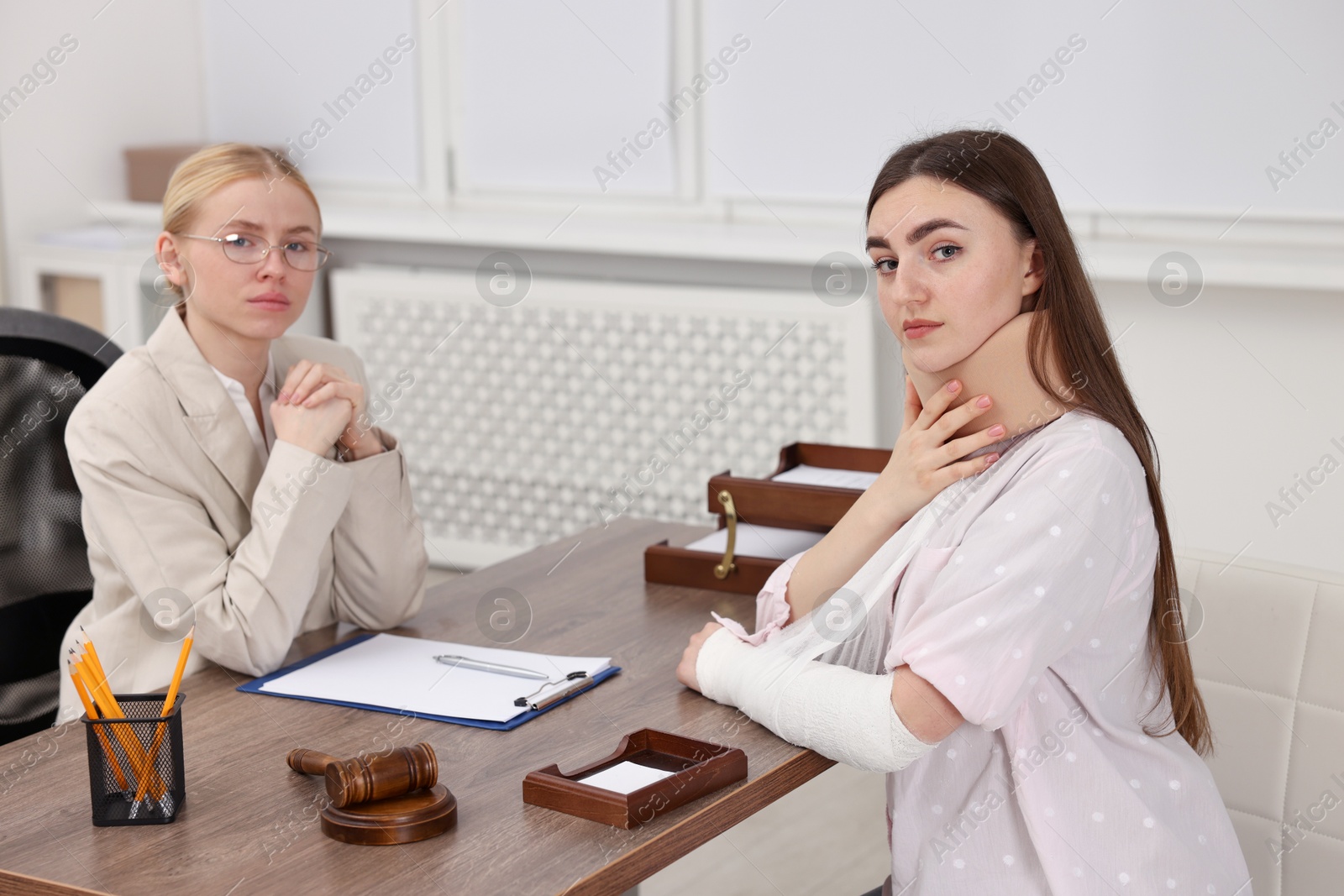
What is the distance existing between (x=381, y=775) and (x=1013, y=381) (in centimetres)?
71

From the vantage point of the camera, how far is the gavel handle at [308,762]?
1.29 metres

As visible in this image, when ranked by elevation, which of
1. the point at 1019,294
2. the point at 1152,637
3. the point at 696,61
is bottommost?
the point at 1152,637

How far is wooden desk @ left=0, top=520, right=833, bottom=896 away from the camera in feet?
Result: 3.68

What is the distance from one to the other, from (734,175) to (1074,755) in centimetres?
237

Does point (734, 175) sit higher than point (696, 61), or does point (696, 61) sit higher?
point (696, 61)

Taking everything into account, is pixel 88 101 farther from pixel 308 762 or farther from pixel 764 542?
pixel 308 762

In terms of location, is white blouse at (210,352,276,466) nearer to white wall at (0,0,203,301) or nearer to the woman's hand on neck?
the woman's hand on neck

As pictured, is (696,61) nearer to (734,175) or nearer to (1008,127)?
(734,175)

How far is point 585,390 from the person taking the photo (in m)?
3.76

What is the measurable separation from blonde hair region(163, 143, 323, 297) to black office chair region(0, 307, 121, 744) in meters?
0.18

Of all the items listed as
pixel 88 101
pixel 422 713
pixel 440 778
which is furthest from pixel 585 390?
pixel 440 778

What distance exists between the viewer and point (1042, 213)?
4.63ft

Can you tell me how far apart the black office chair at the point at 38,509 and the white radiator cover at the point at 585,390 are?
6.00 ft

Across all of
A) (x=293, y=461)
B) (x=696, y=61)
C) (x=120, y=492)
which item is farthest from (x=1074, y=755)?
(x=696, y=61)
